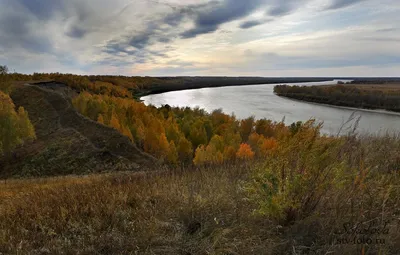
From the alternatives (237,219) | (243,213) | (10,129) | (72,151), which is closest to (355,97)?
(72,151)

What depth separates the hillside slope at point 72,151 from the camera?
874 inches

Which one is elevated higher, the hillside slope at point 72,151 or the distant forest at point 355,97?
the distant forest at point 355,97

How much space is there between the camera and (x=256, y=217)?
3.79 m

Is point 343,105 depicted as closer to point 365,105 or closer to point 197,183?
point 365,105

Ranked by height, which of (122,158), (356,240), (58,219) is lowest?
(122,158)

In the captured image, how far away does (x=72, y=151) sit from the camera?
23812 millimetres

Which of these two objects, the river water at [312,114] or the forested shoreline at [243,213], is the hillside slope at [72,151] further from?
the forested shoreline at [243,213]

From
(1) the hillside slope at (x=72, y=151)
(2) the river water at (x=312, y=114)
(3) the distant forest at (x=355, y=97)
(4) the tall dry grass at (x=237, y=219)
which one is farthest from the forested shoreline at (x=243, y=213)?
(3) the distant forest at (x=355, y=97)

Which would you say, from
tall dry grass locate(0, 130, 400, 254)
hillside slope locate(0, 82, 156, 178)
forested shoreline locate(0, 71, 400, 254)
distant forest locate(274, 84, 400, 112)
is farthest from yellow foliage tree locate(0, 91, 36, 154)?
distant forest locate(274, 84, 400, 112)

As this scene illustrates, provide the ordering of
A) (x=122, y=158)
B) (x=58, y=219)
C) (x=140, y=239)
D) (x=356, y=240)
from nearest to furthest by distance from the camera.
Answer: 1. (x=356, y=240)
2. (x=140, y=239)
3. (x=58, y=219)
4. (x=122, y=158)

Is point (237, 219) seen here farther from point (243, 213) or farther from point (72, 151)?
point (72, 151)

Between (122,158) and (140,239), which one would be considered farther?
(122,158)

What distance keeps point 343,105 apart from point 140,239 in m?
79.1

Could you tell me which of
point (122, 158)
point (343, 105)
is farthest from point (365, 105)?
point (122, 158)
